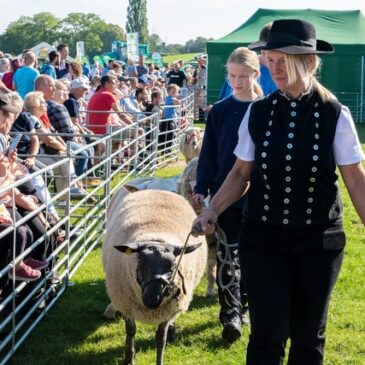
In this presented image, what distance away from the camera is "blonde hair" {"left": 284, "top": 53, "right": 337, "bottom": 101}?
300cm

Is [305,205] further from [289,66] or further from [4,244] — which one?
[4,244]

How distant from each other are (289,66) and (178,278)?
70.0 inches

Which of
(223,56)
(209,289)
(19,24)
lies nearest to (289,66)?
(209,289)

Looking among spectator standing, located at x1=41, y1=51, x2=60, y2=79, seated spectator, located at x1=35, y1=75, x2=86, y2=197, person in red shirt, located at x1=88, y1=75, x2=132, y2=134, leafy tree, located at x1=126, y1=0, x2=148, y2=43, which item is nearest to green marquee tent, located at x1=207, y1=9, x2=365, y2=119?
spectator standing, located at x1=41, y1=51, x2=60, y2=79

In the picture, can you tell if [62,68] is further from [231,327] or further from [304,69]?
[304,69]

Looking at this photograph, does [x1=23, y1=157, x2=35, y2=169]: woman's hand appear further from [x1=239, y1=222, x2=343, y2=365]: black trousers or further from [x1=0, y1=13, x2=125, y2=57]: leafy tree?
[x1=0, y1=13, x2=125, y2=57]: leafy tree

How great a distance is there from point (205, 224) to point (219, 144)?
1643 mm

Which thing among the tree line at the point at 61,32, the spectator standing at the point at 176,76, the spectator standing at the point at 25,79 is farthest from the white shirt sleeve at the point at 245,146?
the tree line at the point at 61,32

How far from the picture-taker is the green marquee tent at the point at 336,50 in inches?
885

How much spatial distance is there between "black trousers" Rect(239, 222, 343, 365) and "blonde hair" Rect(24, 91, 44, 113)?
4.98m

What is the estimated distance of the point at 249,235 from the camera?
3127 millimetres

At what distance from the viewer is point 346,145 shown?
119 inches

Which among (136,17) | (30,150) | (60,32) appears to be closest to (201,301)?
(30,150)

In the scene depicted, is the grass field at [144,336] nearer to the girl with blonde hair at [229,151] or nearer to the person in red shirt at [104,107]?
the girl with blonde hair at [229,151]
